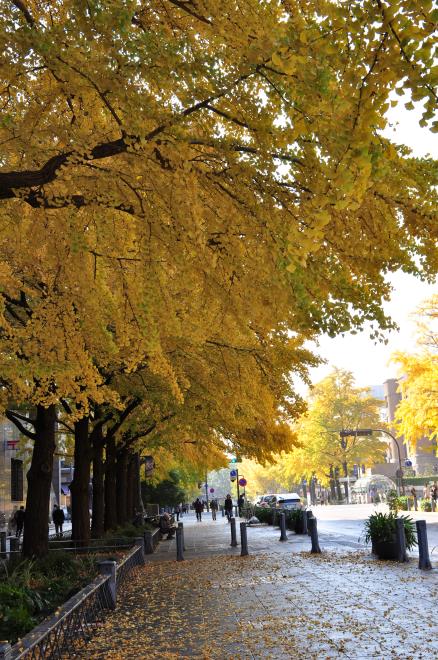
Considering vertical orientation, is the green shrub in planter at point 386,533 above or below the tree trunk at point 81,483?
below

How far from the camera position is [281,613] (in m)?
8.75

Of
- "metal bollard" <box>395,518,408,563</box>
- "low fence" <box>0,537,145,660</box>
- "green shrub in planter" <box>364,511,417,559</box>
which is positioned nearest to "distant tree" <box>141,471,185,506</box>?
"green shrub in planter" <box>364,511,417,559</box>

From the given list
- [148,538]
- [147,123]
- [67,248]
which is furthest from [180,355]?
[148,538]

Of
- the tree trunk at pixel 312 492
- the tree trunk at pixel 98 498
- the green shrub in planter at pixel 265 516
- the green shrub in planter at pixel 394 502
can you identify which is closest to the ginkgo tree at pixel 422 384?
the green shrub in planter at pixel 394 502

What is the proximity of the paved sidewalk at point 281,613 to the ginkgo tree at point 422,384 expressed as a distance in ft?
42.7

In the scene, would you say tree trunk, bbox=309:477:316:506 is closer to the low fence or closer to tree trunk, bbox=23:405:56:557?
tree trunk, bbox=23:405:56:557

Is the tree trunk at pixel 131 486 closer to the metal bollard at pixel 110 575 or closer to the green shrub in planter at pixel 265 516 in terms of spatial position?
the green shrub in planter at pixel 265 516

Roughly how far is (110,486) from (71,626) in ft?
55.4

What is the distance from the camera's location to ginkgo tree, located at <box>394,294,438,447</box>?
26.7 metres

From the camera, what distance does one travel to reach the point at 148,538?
20.8 m

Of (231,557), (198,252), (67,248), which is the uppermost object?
(67,248)

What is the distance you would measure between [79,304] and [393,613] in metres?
5.63

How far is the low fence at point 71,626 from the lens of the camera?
5387 mm

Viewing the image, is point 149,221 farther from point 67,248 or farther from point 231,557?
point 231,557
